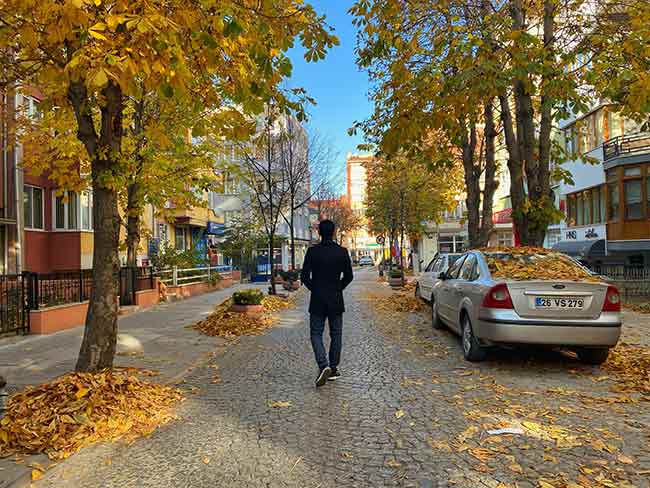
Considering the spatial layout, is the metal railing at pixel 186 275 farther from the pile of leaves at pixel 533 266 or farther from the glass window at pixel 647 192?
the glass window at pixel 647 192

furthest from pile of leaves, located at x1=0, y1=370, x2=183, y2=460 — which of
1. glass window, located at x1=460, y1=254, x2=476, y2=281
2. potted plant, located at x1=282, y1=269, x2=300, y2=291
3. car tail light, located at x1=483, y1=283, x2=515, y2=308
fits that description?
potted plant, located at x1=282, y1=269, x2=300, y2=291

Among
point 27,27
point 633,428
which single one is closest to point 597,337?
point 633,428

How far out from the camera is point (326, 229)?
636 cm

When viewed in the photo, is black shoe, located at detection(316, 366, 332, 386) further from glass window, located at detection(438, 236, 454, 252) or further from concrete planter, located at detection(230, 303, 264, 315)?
Result: glass window, located at detection(438, 236, 454, 252)

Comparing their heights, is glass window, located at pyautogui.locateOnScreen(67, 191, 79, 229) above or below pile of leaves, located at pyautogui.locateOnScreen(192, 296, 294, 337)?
above

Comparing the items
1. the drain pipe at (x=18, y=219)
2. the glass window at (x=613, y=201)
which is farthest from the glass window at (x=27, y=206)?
the glass window at (x=613, y=201)

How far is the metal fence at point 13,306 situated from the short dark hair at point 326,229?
23.1 ft

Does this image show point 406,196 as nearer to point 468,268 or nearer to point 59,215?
point 59,215

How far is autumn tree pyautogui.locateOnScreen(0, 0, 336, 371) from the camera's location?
4305 millimetres

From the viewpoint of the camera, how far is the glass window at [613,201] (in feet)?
76.5

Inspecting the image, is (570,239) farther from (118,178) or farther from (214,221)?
(118,178)

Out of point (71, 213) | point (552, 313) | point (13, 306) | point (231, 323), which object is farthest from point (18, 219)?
point (552, 313)

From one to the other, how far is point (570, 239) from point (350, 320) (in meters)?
21.6

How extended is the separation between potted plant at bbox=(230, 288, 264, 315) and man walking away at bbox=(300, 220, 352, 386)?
6.29 metres
